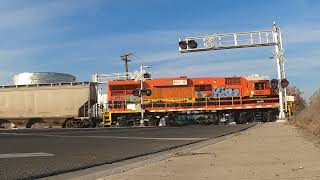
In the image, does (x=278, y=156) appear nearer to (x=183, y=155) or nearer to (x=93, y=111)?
(x=183, y=155)

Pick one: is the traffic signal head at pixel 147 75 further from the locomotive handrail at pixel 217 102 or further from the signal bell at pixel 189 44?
the signal bell at pixel 189 44

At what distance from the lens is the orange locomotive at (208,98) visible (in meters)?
46.0

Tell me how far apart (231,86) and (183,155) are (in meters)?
33.9

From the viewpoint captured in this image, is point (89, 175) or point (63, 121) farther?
point (63, 121)

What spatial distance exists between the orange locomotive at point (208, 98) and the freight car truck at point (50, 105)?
2.72 m

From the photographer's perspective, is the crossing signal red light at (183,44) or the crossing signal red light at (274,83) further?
the crossing signal red light at (274,83)

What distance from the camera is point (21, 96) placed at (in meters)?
46.2

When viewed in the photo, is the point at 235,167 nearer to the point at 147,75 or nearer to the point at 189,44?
the point at 189,44

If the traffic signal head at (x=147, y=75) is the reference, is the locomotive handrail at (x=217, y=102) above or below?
below

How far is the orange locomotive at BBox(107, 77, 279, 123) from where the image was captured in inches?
1812

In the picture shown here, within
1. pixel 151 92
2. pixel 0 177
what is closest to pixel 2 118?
pixel 151 92

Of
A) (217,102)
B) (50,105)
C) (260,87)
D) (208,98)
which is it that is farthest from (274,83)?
(50,105)

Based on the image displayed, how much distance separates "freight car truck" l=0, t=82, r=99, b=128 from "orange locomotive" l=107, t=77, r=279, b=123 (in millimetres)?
2725

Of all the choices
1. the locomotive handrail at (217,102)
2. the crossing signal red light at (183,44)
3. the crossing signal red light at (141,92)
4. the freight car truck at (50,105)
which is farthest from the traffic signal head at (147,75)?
the crossing signal red light at (183,44)
